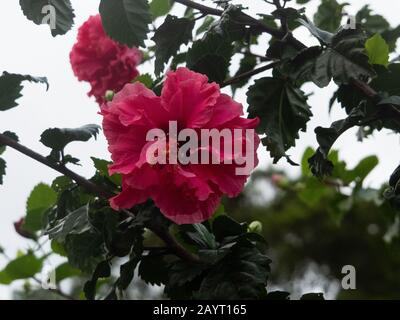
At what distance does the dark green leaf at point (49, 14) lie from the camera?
3.17ft

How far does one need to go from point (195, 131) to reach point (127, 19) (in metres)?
0.29

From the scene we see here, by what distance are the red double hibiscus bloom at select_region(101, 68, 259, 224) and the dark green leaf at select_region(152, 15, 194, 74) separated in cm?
23

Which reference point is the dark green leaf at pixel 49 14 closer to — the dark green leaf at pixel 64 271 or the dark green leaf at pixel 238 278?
the dark green leaf at pixel 238 278

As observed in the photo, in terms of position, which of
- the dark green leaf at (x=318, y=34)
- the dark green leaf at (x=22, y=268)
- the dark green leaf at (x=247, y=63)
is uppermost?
the dark green leaf at (x=247, y=63)

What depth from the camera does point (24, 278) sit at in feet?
5.02

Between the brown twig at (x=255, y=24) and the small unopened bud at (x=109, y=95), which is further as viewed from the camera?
the small unopened bud at (x=109, y=95)

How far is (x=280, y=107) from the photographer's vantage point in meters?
0.98

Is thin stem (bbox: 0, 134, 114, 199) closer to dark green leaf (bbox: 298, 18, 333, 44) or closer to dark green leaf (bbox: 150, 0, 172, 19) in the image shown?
dark green leaf (bbox: 298, 18, 333, 44)

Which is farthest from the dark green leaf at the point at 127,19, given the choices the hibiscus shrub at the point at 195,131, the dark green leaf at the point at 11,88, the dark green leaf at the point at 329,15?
the dark green leaf at the point at 329,15

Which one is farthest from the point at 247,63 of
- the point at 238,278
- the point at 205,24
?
the point at 238,278

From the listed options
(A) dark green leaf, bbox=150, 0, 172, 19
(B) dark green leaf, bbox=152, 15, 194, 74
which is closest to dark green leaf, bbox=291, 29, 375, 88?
(B) dark green leaf, bbox=152, 15, 194, 74

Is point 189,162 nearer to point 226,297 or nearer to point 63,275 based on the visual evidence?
point 226,297

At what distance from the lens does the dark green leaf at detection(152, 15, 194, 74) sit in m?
1.06

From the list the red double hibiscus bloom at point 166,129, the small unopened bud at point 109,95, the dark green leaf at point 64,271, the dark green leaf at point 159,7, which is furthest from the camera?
the dark green leaf at point 64,271
